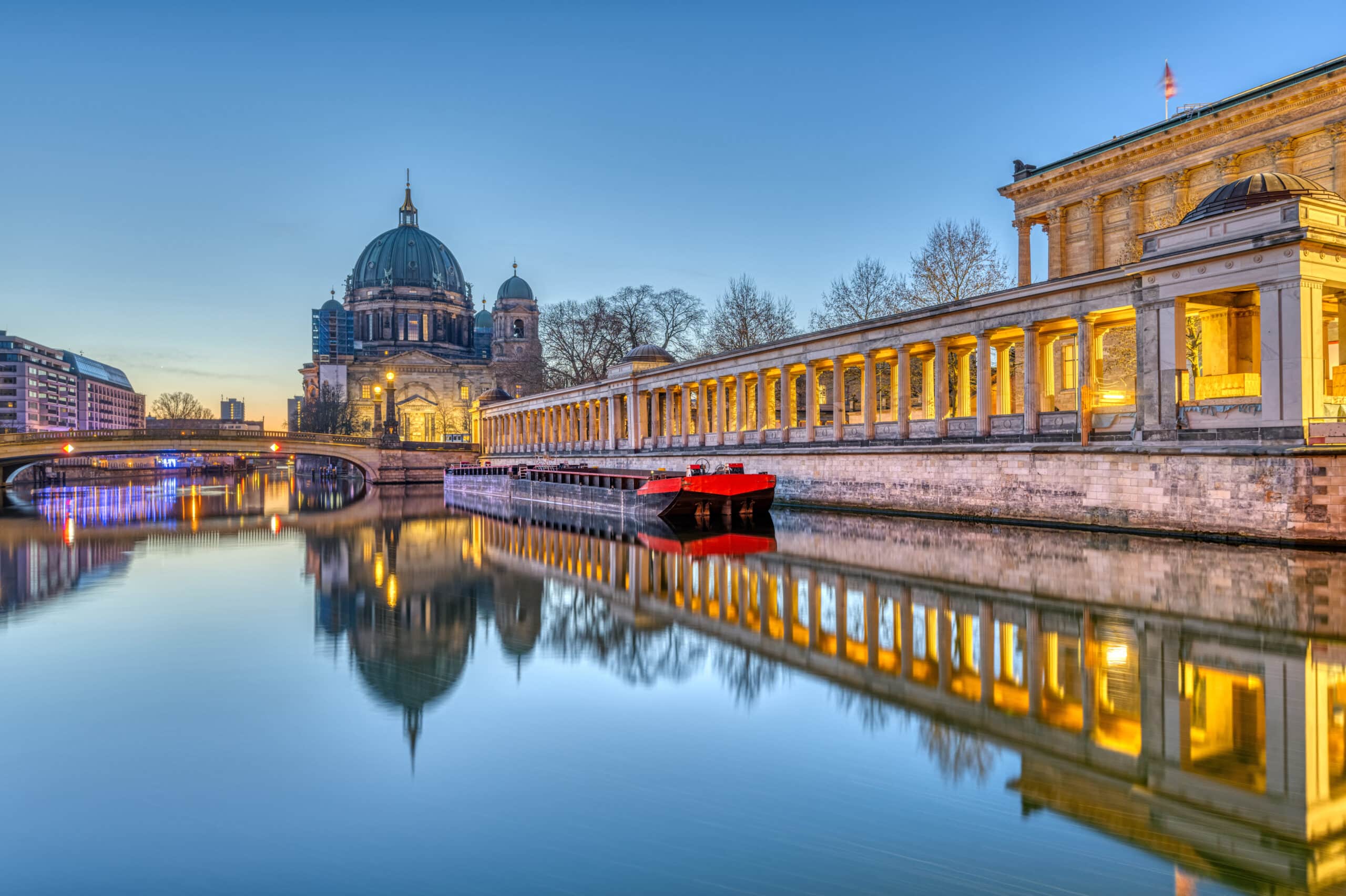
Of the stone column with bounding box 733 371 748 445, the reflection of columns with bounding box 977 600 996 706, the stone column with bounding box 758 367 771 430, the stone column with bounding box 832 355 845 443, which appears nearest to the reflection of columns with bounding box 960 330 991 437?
the stone column with bounding box 832 355 845 443

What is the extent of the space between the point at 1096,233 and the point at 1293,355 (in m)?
22.6

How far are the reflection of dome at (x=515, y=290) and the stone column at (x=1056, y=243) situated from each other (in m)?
86.4

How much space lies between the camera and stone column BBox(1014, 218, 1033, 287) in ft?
139

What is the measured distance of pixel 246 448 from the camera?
6228 cm

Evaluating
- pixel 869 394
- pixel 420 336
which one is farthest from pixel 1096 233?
pixel 420 336

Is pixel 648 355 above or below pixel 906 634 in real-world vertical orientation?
above

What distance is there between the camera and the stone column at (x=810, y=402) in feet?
115

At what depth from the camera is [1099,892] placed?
451cm

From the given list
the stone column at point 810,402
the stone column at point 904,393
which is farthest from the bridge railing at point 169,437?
the stone column at point 904,393

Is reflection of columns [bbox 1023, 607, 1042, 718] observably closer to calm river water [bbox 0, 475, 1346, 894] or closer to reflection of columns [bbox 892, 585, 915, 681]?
calm river water [bbox 0, 475, 1346, 894]

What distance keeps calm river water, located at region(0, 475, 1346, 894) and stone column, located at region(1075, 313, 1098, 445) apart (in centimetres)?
720

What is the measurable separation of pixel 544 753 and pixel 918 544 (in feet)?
48.0

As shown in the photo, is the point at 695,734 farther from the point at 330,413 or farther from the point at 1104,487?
the point at 330,413

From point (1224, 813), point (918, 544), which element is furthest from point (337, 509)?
point (1224, 813)
